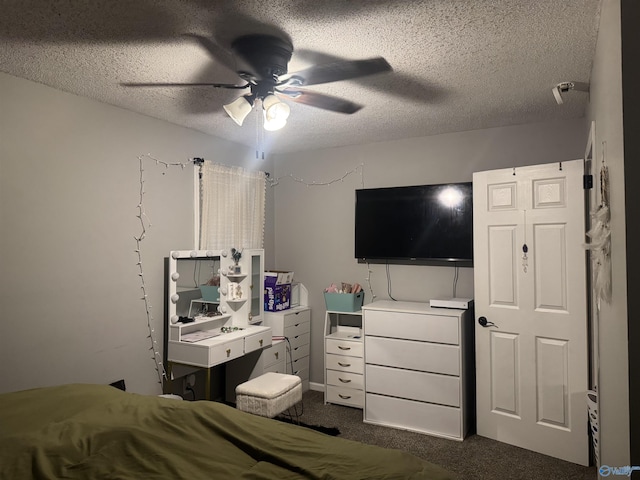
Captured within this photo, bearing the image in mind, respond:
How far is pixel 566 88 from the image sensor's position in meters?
2.49

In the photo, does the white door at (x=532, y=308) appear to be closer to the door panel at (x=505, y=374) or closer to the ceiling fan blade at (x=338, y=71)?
the door panel at (x=505, y=374)

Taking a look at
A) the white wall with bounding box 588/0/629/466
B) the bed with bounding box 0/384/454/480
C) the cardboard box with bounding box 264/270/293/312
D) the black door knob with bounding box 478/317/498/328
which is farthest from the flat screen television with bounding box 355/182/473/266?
the bed with bounding box 0/384/454/480

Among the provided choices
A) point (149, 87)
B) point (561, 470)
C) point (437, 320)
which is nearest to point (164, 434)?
point (149, 87)

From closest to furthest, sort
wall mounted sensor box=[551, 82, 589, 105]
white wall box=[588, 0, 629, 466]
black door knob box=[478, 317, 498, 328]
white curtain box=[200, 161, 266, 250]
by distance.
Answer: white wall box=[588, 0, 629, 466] → wall mounted sensor box=[551, 82, 589, 105] → black door knob box=[478, 317, 498, 328] → white curtain box=[200, 161, 266, 250]

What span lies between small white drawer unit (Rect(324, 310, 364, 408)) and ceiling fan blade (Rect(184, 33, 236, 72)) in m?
2.56

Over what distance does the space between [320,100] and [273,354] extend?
2383mm

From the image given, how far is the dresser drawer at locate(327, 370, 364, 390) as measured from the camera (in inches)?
157

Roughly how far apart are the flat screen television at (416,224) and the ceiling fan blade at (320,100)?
1.14m

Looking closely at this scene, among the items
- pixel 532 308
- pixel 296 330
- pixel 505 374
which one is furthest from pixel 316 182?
pixel 505 374

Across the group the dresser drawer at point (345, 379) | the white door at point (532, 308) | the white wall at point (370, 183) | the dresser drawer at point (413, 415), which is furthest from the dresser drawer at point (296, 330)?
the white door at point (532, 308)

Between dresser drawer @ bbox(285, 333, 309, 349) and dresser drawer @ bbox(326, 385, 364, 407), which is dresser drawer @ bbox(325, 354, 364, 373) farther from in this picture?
dresser drawer @ bbox(285, 333, 309, 349)

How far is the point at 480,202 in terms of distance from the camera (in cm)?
343

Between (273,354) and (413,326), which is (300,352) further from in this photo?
(413,326)

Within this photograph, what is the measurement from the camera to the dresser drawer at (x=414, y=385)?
3.41 m
